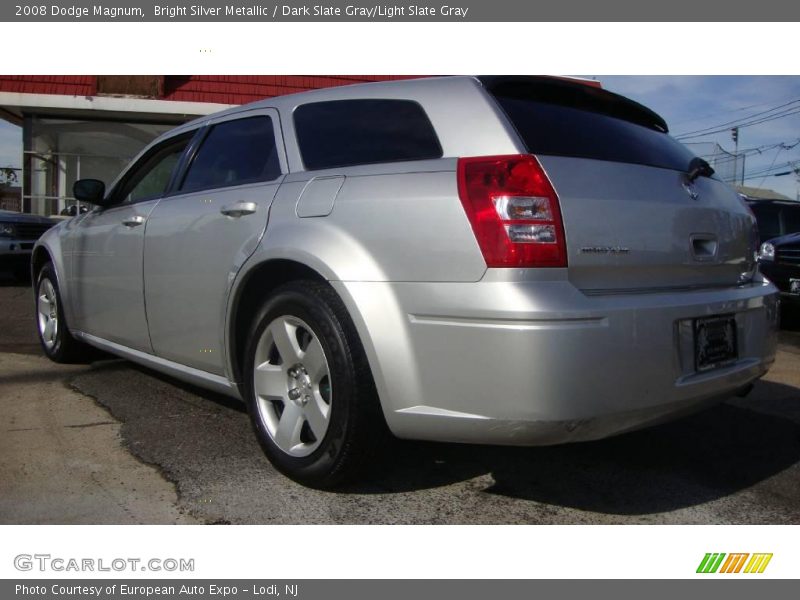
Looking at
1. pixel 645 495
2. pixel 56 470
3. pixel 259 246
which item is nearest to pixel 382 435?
pixel 259 246

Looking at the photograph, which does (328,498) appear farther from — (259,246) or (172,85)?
(172,85)

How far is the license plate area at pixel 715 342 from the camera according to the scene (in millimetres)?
2469

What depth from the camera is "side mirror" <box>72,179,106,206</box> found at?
4285 millimetres

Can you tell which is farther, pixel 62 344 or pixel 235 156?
pixel 62 344

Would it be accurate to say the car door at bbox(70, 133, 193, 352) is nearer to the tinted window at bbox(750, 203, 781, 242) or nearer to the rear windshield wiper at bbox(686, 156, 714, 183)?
the rear windshield wiper at bbox(686, 156, 714, 183)

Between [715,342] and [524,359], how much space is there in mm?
915

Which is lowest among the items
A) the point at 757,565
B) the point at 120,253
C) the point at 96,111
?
the point at 757,565

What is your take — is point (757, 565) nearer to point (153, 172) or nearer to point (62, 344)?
point (153, 172)

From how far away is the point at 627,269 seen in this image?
2.36m

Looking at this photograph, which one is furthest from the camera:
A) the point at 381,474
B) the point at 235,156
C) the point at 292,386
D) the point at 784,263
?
the point at 784,263

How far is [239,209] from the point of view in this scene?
301 cm

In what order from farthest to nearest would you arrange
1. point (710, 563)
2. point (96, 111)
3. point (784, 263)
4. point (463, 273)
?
point (96, 111)
point (784, 263)
point (710, 563)
point (463, 273)

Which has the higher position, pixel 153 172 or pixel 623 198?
pixel 153 172

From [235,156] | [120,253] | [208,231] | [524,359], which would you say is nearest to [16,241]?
[120,253]
